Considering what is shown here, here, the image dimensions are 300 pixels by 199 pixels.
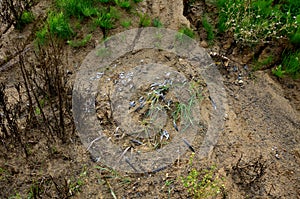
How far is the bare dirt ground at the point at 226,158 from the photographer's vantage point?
2777 mm

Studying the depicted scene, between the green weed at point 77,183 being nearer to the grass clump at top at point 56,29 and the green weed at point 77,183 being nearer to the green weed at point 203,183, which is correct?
the green weed at point 203,183

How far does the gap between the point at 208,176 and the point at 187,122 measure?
552mm

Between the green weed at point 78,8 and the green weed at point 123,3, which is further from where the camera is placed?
the green weed at point 123,3

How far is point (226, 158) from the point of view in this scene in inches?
120

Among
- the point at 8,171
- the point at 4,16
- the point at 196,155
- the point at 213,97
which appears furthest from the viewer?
the point at 4,16

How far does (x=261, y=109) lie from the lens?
3.48 meters

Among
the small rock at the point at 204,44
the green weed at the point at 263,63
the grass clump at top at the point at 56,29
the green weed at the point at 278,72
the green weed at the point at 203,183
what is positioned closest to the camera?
the green weed at the point at 203,183

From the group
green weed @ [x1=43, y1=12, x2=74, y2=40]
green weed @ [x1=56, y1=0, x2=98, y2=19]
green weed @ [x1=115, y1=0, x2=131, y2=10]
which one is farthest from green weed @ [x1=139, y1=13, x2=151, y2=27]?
green weed @ [x1=43, y1=12, x2=74, y2=40]

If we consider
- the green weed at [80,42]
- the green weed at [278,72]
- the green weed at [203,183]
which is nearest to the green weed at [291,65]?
the green weed at [278,72]

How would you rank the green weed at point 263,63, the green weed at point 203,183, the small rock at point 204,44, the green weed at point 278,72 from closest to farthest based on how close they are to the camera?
the green weed at point 203,183, the green weed at point 278,72, the green weed at point 263,63, the small rock at point 204,44

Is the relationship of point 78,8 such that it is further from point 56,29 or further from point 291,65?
point 291,65

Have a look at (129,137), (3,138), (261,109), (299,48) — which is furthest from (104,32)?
(299,48)

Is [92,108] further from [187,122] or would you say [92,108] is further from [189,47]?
[189,47]

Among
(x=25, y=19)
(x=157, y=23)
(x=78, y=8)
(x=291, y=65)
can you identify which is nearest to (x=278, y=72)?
(x=291, y=65)
